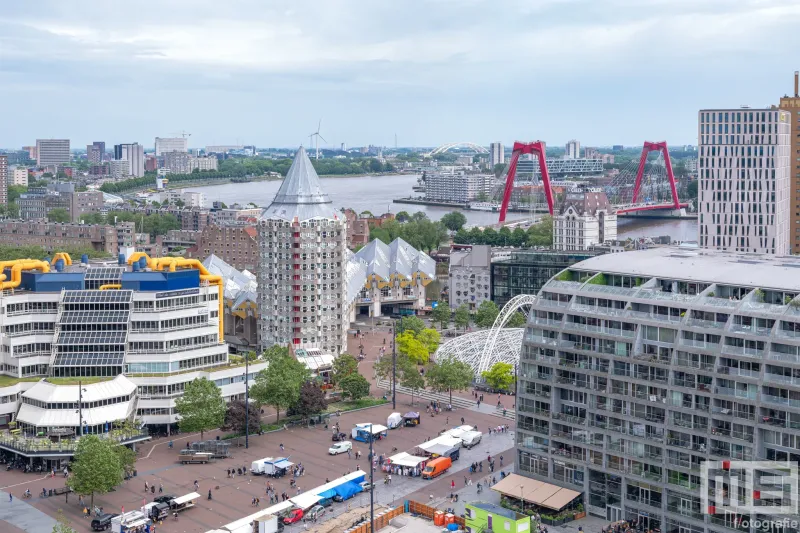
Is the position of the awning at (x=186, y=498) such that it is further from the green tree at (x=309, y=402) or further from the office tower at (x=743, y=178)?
the office tower at (x=743, y=178)

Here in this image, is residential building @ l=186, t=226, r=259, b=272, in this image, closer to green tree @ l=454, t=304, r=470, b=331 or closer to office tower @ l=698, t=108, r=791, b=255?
green tree @ l=454, t=304, r=470, b=331

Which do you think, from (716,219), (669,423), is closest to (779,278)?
(669,423)

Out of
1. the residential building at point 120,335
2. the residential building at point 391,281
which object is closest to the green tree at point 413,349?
the residential building at point 120,335

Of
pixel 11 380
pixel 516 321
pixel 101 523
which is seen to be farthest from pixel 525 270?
pixel 101 523

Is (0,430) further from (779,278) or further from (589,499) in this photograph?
(779,278)

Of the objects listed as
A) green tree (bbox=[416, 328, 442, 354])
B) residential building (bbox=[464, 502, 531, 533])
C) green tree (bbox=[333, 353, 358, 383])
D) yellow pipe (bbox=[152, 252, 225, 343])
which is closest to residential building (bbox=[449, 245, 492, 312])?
green tree (bbox=[416, 328, 442, 354])
